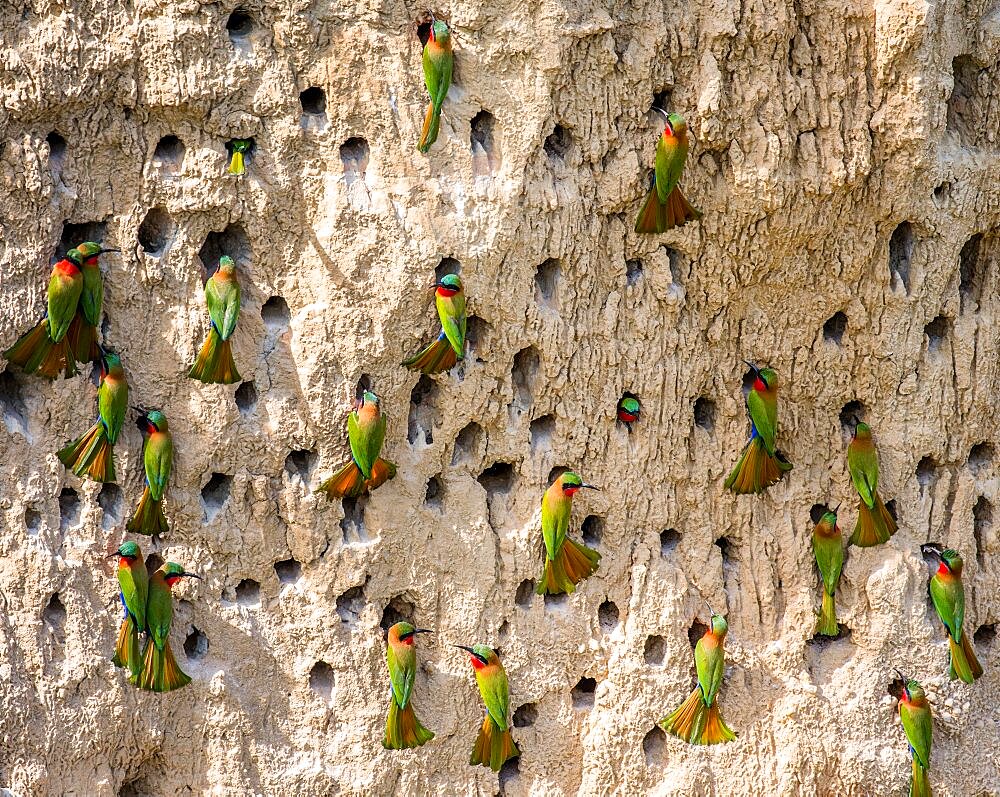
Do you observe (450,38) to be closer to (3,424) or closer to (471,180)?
(471,180)

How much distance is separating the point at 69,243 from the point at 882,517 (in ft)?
7.97

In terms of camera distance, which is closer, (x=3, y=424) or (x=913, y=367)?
(x=3, y=424)

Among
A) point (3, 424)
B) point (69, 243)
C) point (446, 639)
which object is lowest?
point (446, 639)

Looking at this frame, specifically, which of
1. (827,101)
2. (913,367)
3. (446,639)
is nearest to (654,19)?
(827,101)

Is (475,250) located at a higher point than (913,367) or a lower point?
higher

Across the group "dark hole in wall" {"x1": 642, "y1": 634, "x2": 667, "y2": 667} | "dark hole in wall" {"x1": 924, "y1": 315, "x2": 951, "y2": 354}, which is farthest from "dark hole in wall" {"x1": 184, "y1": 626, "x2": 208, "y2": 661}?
"dark hole in wall" {"x1": 924, "y1": 315, "x2": 951, "y2": 354}

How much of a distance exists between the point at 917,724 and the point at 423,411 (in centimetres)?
170

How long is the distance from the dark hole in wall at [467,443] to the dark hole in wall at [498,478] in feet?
0.27

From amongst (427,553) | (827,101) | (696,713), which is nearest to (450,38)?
(827,101)

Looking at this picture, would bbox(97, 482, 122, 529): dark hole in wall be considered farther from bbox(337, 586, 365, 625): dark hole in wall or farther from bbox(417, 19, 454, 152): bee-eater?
bbox(417, 19, 454, 152): bee-eater

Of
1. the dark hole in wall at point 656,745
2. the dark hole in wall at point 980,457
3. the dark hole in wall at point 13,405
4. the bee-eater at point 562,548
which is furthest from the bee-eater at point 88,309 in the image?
the dark hole in wall at point 980,457

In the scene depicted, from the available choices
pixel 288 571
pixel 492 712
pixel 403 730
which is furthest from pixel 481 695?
pixel 288 571

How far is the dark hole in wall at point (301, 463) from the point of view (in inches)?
152

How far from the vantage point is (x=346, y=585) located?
388cm
